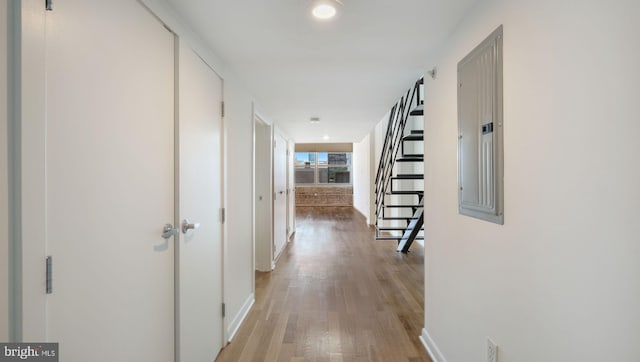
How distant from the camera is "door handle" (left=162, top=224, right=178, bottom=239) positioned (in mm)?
1455

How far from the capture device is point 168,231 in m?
1.48

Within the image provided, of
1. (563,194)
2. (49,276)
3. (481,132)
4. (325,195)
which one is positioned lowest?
(325,195)

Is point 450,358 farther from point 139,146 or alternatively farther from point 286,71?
point 286,71

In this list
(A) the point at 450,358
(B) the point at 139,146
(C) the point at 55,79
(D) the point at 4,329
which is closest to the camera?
(D) the point at 4,329

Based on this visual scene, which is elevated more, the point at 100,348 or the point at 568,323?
the point at 568,323

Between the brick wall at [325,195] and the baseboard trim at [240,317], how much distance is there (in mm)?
9426

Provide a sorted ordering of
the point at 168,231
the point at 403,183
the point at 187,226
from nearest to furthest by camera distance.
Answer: the point at 168,231 → the point at 187,226 → the point at 403,183

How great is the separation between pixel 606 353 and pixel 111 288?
157 centimetres

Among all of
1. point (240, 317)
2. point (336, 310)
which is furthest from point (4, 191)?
point (336, 310)

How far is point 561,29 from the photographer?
0.96m

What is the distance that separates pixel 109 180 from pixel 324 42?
4.74 feet

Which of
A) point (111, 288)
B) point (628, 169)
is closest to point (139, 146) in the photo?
point (111, 288)

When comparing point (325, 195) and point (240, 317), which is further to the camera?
point (325, 195)

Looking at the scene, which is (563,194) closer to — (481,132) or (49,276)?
(481,132)
